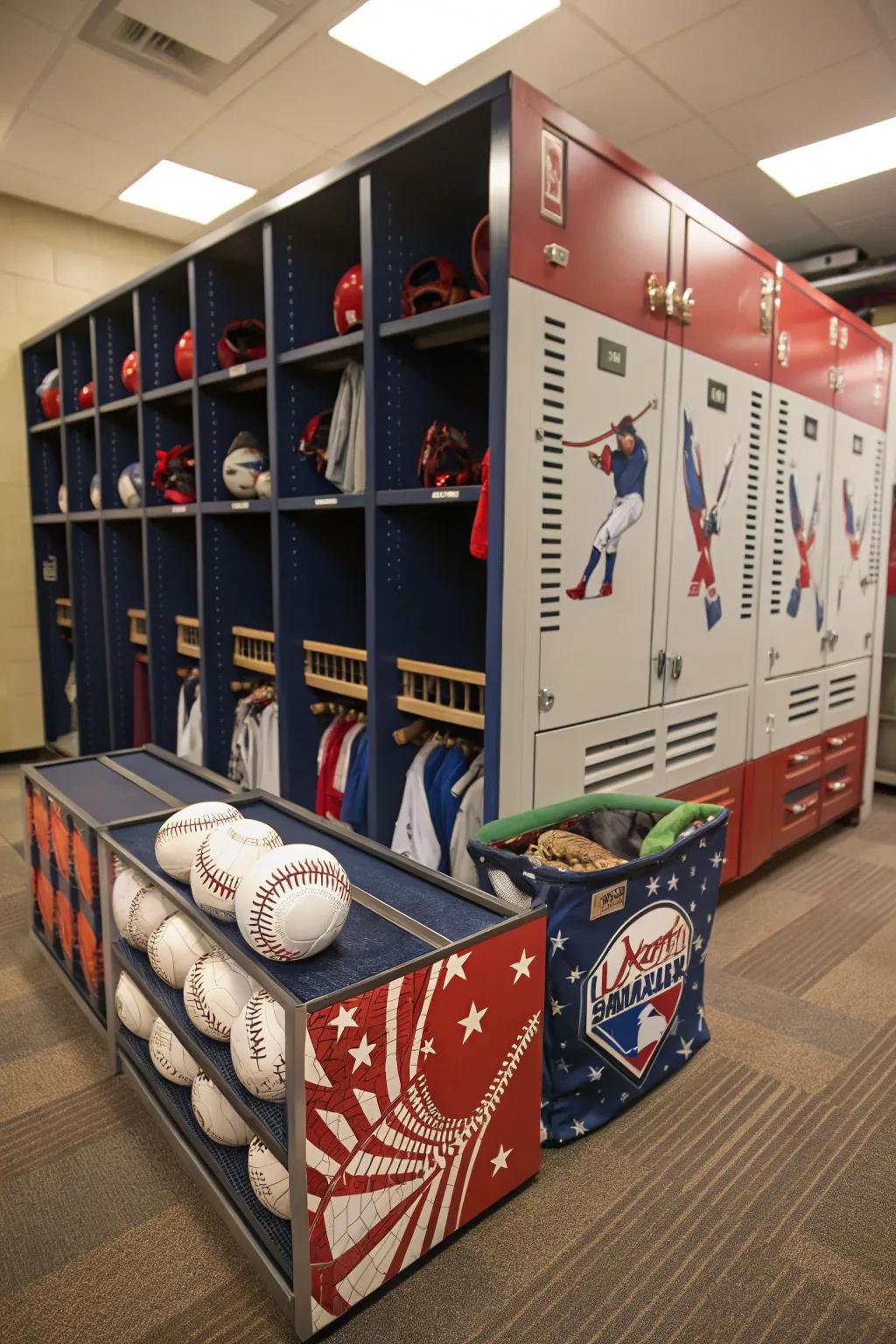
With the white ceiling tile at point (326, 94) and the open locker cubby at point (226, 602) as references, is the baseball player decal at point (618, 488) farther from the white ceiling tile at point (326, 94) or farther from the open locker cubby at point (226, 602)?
the white ceiling tile at point (326, 94)

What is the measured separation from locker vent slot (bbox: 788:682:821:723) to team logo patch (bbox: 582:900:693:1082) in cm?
181

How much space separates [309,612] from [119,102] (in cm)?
261

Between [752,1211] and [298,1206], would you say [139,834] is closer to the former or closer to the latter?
[298,1206]

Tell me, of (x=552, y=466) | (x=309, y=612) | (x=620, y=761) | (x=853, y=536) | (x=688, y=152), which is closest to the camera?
(x=552, y=466)

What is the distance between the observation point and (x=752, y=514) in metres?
3.21

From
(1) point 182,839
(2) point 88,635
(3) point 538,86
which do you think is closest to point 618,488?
(1) point 182,839

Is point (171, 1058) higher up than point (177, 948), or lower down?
lower down

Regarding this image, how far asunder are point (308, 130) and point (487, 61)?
1.04 m

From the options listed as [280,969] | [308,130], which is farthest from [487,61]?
[280,969]

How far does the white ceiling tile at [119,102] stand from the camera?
3.50 metres

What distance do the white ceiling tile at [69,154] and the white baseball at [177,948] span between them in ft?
13.1

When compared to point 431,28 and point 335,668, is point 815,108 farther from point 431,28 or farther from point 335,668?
point 335,668

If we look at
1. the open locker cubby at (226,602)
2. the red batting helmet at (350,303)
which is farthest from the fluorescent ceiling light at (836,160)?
the open locker cubby at (226,602)

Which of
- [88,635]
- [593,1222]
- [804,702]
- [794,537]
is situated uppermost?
[794,537]
